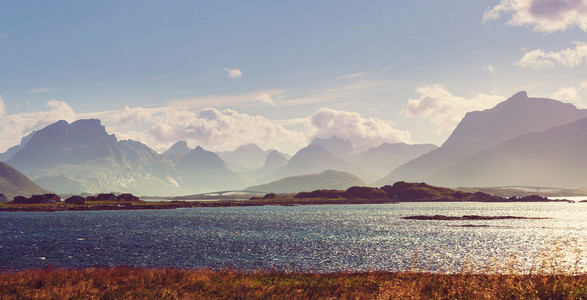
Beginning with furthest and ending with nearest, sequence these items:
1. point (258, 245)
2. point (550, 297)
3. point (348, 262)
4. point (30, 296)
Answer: point (258, 245)
point (348, 262)
point (30, 296)
point (550, 297)

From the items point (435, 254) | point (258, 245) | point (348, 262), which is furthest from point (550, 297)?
point (258, 245)

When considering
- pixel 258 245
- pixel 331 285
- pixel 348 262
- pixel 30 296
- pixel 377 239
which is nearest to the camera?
pixel 30 296

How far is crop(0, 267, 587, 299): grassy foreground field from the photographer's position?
2065 centimetres

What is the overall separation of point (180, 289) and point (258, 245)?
47.7m

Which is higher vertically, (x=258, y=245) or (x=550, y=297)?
(x=550, y=297)

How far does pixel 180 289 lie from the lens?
25.9m

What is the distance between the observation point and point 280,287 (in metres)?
27.8

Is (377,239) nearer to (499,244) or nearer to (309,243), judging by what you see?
(309,243)

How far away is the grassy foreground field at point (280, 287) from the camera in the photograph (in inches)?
813

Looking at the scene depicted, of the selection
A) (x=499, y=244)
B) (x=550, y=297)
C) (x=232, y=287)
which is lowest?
(x=499, y=244)

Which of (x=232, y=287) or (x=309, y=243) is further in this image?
(x=309, y=243)

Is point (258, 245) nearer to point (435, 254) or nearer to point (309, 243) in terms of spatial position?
point (309, 243)

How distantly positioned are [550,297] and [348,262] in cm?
3694

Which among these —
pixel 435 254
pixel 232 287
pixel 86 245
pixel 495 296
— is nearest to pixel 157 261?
pixel 86 245
